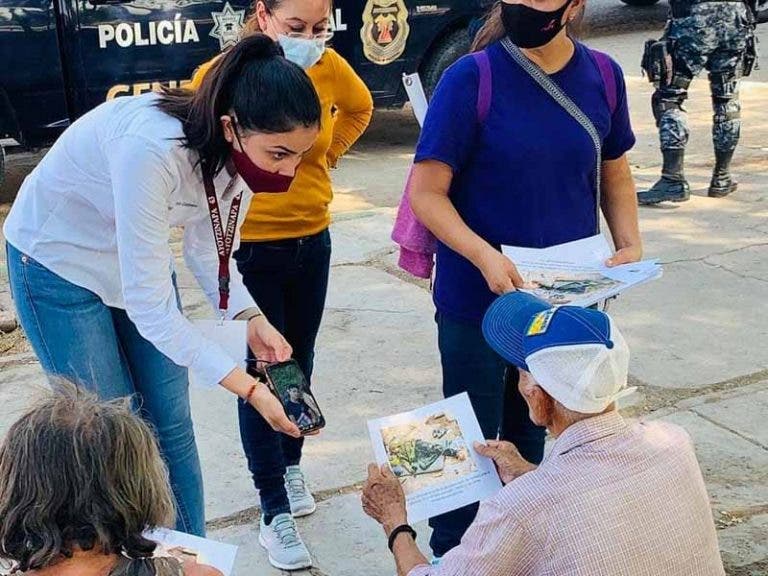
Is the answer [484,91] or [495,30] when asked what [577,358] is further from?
[495,30]

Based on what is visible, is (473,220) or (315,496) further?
(315,496)

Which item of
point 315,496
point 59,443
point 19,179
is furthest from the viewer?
point 19,179

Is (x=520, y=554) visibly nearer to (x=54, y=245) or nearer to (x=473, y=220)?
(x=473, y=220)

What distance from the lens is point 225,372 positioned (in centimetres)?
265

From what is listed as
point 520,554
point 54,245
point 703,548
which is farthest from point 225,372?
point 703,548

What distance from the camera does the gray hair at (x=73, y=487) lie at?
1.81 meters

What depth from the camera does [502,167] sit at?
111 inches

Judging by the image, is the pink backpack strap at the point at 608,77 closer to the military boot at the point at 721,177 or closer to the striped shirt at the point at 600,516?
the striped shirt at the point at 600,516

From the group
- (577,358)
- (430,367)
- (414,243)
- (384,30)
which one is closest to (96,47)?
Result: (384,30)

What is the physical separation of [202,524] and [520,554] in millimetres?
1300

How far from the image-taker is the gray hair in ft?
5.92

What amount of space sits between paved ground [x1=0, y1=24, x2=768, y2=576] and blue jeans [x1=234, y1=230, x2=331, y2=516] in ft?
0.86

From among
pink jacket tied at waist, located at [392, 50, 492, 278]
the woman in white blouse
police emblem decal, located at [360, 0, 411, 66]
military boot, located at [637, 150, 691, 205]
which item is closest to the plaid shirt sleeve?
the woman in white blouse

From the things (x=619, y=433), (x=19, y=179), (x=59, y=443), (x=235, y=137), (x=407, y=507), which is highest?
(x=235, y=137)
